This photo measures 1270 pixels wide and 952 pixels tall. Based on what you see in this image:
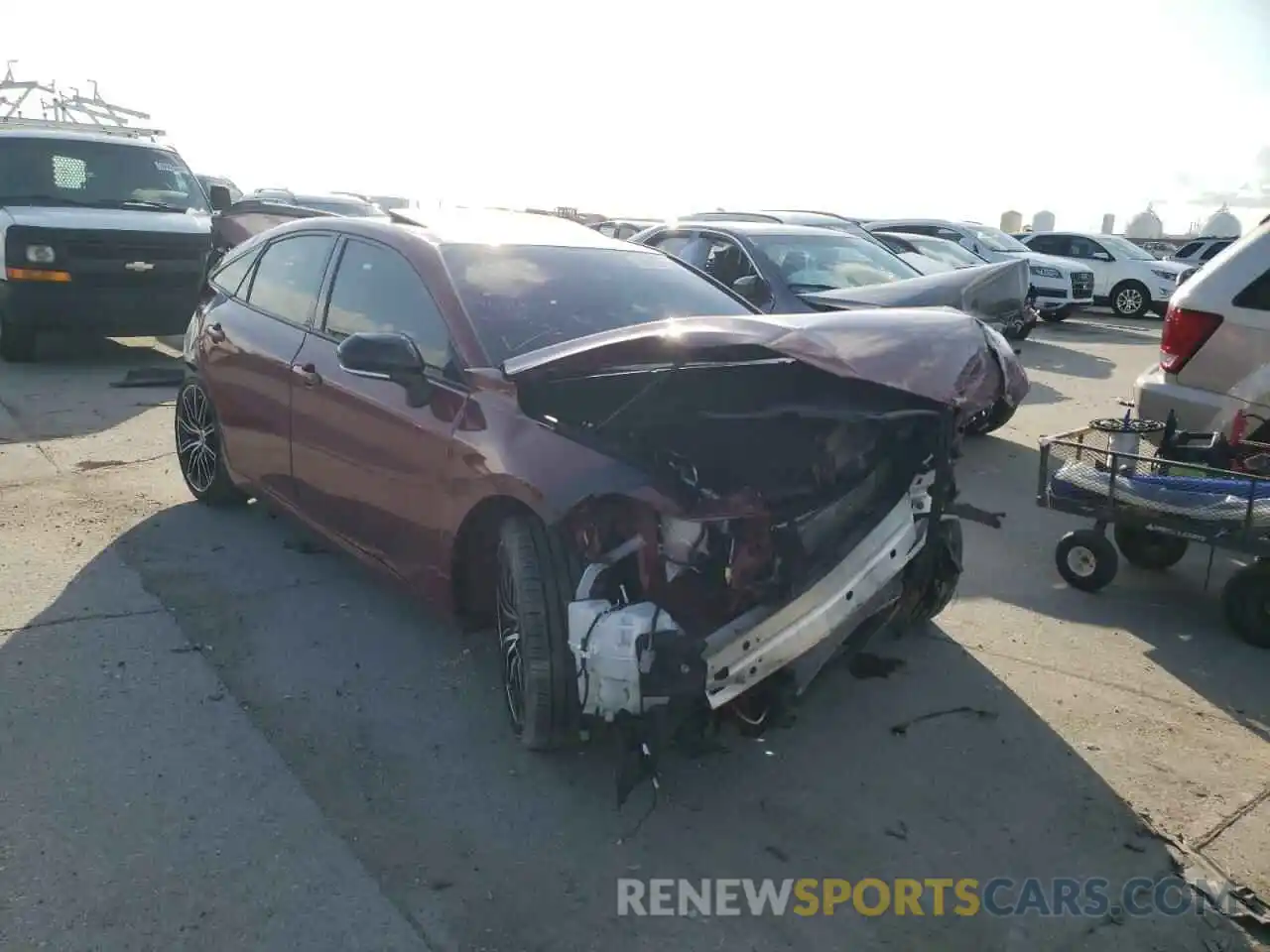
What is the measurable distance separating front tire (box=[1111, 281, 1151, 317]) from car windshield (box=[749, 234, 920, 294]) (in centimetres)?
1343

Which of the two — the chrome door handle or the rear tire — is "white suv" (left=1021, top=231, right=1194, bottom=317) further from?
the chrome door handle

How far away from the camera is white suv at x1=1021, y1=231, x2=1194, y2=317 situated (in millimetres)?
20094

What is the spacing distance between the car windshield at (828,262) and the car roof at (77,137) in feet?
23.3

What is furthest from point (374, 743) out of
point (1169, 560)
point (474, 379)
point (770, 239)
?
point (770, 239)

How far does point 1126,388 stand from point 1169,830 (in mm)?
8820

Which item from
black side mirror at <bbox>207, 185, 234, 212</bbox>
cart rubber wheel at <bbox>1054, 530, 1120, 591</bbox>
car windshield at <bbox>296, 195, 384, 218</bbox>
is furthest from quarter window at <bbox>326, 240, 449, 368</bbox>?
car windshield at <bbox>296, 195, 384, 218</bbox>

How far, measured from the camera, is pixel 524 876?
2.88 m

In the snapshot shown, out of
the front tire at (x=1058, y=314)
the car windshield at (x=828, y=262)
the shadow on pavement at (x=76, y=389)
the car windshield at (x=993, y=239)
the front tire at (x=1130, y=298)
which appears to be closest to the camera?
the shadow on pavement at (x=76, y=389)

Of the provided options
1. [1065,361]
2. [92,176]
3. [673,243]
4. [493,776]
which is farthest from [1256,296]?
[92,176]

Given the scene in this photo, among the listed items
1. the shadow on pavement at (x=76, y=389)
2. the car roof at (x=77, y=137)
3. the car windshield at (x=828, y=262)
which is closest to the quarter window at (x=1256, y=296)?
the car windshield at (x=828, y=262)

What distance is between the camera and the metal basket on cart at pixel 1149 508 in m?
4.46

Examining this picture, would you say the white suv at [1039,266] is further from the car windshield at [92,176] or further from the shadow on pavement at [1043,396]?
the car windshield at [92,176]

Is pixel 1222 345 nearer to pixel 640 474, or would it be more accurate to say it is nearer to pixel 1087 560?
pixel 1087 560

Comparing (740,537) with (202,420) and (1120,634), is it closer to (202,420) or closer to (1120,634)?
(1120,634)
